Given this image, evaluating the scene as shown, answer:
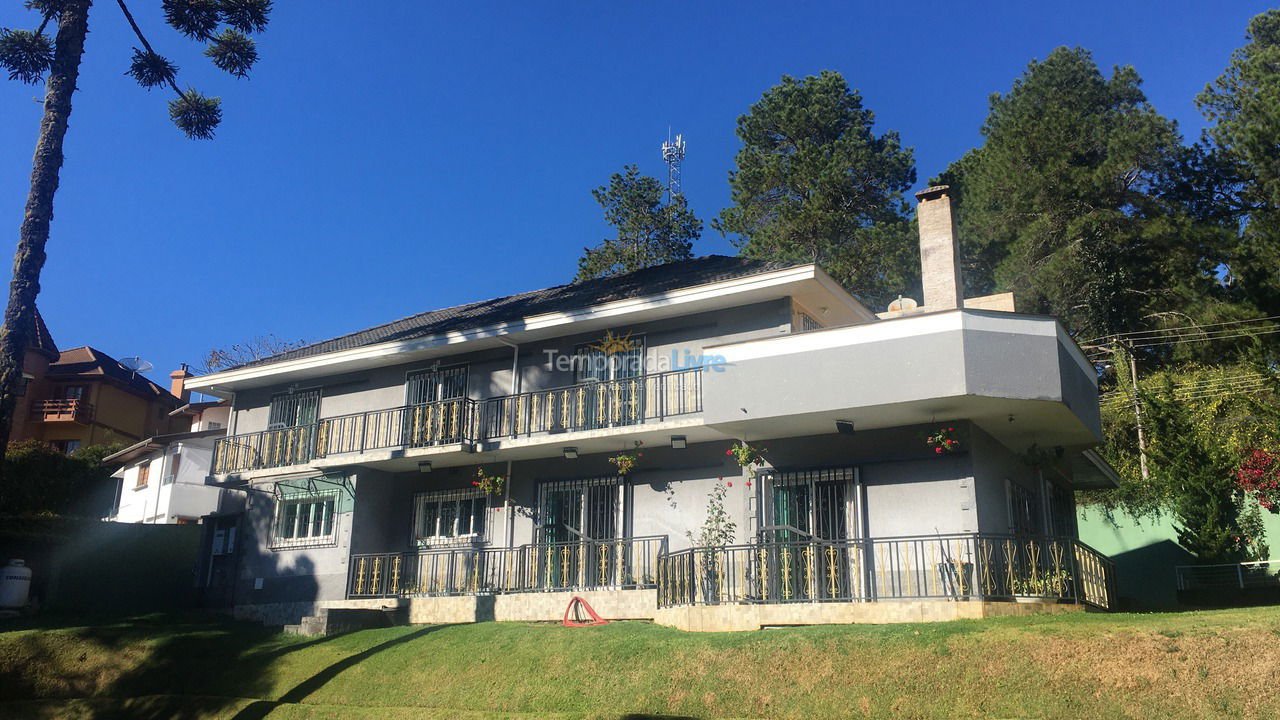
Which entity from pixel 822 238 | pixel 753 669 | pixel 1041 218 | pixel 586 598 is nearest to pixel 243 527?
pixel 586 598

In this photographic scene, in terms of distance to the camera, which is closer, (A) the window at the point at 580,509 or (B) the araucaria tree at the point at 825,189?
(A) the window at the point at 580,509

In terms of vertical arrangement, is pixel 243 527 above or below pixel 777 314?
below

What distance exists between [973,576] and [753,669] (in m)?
4.14

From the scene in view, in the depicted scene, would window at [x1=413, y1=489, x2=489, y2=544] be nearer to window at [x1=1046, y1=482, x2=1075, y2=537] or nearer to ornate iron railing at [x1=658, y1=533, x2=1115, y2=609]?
ornate iron railing at [x1=658, y1=533, x2=1115, y2=609]

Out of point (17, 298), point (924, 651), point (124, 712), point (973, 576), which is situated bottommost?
point (124, 712)

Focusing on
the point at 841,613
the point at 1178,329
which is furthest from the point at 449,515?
the point at 1178,329

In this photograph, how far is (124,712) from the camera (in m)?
14.9

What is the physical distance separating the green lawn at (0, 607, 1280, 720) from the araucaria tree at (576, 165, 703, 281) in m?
31.1

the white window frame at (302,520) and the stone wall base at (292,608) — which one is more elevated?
the white window frame at (302,520)

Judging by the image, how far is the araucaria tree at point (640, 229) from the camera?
47.9 meters

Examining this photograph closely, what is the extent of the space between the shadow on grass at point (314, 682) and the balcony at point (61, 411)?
40430 millimetres

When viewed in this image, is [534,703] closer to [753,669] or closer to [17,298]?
[753,669]

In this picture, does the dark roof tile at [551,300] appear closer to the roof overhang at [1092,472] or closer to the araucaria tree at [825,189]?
the roof overhang at [1092,472]

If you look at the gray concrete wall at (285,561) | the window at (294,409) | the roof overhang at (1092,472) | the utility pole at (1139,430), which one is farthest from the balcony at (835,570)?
the utility pole at (1139,430)
